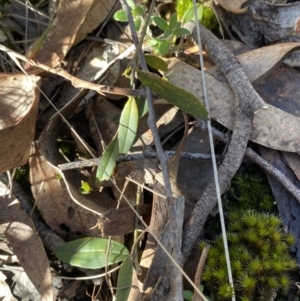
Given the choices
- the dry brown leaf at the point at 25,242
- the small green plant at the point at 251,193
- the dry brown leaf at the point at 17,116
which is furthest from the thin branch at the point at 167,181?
the dry brown leaf at the point at 25,242

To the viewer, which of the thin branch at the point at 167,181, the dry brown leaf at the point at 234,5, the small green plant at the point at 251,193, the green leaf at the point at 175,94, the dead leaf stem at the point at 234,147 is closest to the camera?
the green leaf at the point at 175,94

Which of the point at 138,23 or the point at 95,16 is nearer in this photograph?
the point at 138,23

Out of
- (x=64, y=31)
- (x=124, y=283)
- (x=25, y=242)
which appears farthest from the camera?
(x=64, y=31)

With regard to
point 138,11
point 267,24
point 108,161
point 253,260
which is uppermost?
point 138,11

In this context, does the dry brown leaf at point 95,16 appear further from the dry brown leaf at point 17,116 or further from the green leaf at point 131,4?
the dry brown leaf at point 17,116

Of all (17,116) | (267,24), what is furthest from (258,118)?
(17,116)

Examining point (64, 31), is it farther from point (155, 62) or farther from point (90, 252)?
point (90, 252)

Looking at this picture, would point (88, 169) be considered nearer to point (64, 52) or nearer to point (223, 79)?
point (64, 52)
